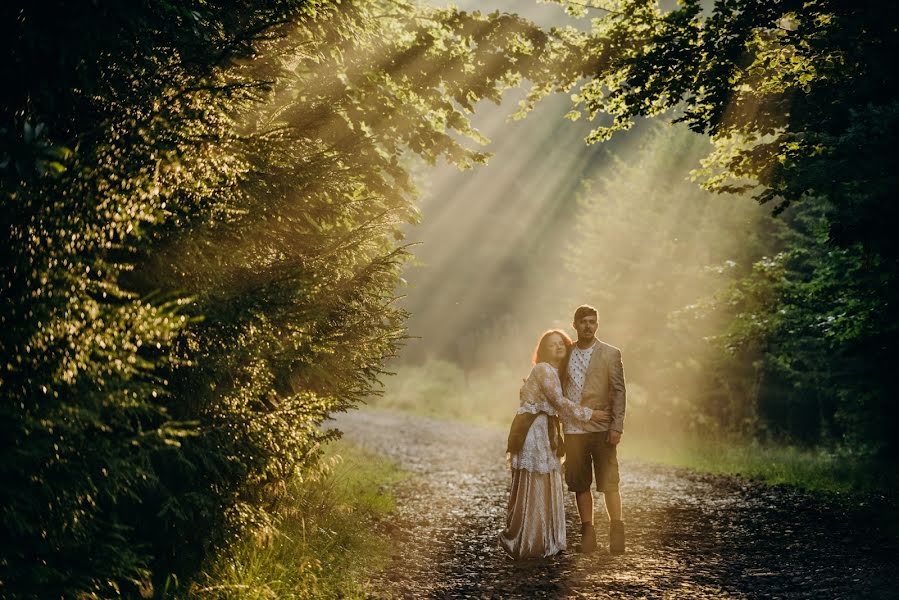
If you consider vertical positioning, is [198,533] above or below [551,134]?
below

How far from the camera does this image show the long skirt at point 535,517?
19.4 feet

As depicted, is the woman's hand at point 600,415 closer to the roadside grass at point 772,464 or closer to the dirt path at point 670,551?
the dirt path at point 670,551

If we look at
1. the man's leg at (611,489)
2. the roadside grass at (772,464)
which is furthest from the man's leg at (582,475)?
the roadside grass at (772,464)

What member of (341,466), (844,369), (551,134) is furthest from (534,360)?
(551,134)

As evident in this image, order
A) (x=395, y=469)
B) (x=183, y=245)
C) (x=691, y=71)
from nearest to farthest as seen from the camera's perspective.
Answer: (x=183, y=245) → (x=691, y=71) → (x=395, y=469)

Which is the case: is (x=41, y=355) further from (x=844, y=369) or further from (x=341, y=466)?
(x=844, y=369)

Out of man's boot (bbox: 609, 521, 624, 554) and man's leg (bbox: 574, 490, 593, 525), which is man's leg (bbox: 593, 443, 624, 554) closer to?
man's boot (bbox: 609, 521, 624, 554)

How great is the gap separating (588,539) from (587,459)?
2.52 ft

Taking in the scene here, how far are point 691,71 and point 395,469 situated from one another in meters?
8.97

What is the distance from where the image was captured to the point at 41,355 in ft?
9.23

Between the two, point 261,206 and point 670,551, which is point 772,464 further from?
point 261,206

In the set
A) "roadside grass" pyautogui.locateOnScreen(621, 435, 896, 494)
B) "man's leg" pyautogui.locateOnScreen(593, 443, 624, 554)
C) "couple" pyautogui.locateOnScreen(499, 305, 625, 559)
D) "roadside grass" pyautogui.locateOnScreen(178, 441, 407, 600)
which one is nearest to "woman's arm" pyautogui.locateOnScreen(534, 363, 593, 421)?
"couple" pyautogui.locateOnScreen(499, 305, 625, 559)

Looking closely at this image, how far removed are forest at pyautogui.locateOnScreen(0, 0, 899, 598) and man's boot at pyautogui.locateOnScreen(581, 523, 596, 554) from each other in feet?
8.43

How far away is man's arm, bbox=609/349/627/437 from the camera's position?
239 inches
